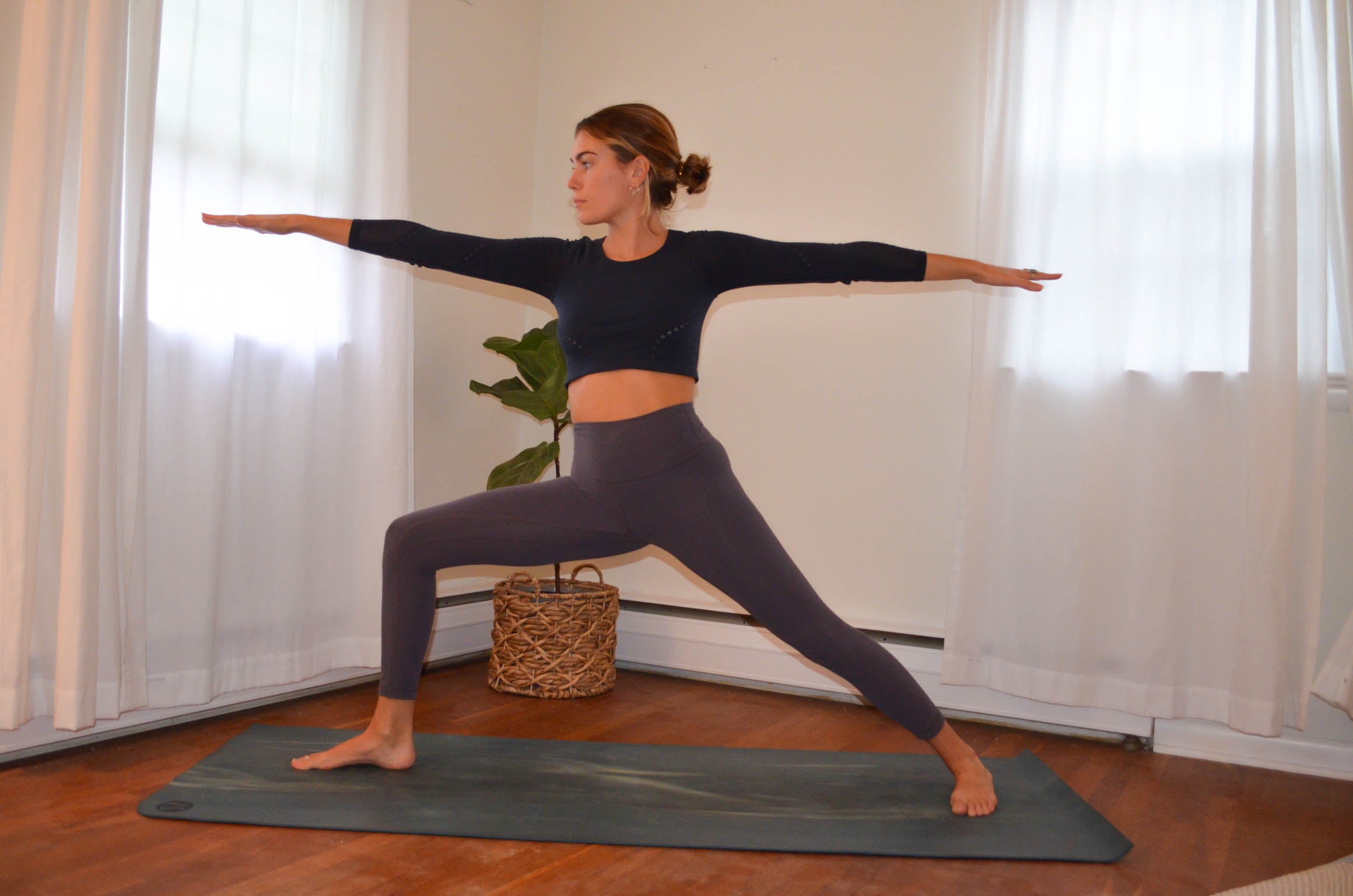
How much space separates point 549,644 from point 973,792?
1.39m

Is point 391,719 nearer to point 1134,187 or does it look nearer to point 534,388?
point 534,388

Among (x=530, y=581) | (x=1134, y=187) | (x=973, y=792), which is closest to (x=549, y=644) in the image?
(x=530, y=581)

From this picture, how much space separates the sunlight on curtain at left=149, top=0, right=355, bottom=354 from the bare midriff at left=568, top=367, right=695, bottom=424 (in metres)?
1.07

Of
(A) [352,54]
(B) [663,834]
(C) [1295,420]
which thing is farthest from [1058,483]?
(A) [352,54]

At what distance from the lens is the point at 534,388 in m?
3.19

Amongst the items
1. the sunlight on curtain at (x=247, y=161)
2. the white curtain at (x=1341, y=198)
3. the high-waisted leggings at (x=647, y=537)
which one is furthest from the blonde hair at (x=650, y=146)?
the white curtain at (x=1341, y=198)

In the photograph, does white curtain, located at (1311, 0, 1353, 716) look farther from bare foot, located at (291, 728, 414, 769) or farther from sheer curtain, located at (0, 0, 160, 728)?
sheer curtain, located at (0, 0, 160, 728)

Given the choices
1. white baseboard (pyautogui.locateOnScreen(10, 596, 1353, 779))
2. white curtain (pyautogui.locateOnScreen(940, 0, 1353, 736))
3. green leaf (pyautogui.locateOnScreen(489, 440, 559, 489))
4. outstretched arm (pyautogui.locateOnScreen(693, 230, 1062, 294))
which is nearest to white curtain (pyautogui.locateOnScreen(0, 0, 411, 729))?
white baseboard (pyautogui.locateOnScreen(10, 596, 1353, 779))

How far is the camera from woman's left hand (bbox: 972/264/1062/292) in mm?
1994

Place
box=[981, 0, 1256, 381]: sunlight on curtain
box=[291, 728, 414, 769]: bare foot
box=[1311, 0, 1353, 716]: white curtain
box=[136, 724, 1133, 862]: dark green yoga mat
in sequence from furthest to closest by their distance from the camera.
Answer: box=[981, 0, 1256, 381]: sunlight on curtain < box=[1311, 0, 1353, 716]: white curtain < box=[291, 728, 414, 769]: bare foot < box=[136, 724, 1133, 862]: dark green yoga mat

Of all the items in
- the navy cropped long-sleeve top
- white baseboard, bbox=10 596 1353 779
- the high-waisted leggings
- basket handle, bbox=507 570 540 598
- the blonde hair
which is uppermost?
the blonde hair

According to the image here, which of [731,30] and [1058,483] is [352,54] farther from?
[1058,483]

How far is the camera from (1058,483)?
2799 millimetres

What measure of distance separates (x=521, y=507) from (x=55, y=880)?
99 cm
